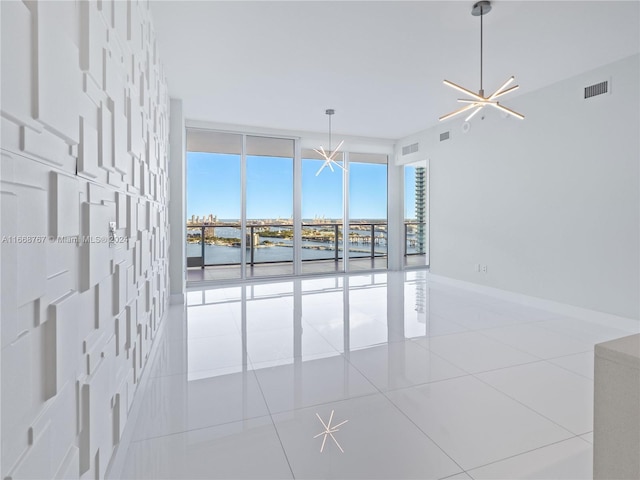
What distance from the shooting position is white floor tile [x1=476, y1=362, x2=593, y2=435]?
1.94m

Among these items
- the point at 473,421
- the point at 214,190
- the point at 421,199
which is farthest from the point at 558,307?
the point at 214,190

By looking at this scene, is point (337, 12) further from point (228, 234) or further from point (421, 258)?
point (421, 258)

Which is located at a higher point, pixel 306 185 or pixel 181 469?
pixel 306 185

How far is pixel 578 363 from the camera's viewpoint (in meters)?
2.69

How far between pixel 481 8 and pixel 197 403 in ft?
12.1

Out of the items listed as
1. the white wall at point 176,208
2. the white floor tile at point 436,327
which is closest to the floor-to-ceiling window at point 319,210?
the white wall at point 176,208

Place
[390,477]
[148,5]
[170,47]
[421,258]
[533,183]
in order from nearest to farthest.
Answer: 1. [390,477]
2. [148,5]
3. [170,47]
4. [533,183]
5. [421,258]

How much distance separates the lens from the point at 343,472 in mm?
1524

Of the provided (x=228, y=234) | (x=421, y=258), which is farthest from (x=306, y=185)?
(x=421, y=258)

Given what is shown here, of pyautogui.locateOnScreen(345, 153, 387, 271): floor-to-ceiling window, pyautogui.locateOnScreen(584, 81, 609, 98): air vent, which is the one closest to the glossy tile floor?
pyautogui.locateOnScreen(584, 81, 609, 98): air vent

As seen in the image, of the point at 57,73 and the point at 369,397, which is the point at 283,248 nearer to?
the point at 369,397

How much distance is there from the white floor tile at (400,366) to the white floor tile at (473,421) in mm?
111

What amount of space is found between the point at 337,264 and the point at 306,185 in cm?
209

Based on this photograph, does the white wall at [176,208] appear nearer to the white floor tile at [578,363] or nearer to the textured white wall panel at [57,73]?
the textured white wall panel at [57,73]
